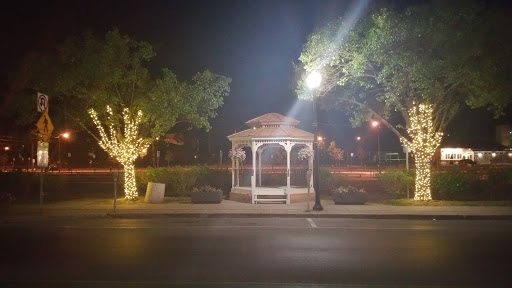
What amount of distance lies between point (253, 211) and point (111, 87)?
9.43m

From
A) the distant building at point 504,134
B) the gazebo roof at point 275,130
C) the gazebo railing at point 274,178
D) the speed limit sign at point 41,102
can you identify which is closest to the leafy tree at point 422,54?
the gazebo roof at point 275,130

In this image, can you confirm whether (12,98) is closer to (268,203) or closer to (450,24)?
(268,203)

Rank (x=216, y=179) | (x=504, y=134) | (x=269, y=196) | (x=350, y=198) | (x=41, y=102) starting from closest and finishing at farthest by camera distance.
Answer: (x=41, y=102) → (x=350, y=198) → (x=269, y=196) → (x=216, y=179) → (x=504, y=134)

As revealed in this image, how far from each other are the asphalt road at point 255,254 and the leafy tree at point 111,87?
8338mm

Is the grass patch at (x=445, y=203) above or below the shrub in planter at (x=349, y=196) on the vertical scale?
below

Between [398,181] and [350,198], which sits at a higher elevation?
[398,181]

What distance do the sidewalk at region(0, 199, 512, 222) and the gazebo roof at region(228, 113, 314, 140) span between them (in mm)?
3321

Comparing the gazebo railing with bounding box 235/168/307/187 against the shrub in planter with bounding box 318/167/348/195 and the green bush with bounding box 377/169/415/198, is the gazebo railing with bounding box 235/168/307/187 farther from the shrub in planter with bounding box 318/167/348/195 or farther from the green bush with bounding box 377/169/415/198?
the green bush with bounding box 377/169/415/198

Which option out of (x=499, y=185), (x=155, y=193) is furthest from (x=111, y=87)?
(x=499, y=185)

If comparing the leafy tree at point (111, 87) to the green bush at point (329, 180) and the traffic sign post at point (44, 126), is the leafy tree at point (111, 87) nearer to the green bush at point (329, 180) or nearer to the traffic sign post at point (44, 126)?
the traffic sign post at point (44, 126)

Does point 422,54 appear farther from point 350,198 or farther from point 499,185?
point 499,185

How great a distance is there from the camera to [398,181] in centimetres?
2794

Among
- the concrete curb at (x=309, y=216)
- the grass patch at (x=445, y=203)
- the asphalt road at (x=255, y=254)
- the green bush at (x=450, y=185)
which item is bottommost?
the asphalt road at (x=255, y=254)

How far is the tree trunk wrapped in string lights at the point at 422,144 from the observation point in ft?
81.5
